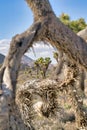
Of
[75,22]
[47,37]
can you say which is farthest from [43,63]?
[47,37]

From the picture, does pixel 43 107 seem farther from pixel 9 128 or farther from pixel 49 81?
pixel 9 128

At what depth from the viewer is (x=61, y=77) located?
12617 millimetres

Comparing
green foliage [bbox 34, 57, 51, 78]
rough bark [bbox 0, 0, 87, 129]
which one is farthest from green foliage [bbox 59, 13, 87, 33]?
rough bark [bbox 0, 0, 87, 129]

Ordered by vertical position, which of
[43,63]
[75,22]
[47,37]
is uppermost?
[75,22]

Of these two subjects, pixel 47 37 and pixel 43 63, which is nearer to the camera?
pixel 47 37

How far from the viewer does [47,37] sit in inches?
321

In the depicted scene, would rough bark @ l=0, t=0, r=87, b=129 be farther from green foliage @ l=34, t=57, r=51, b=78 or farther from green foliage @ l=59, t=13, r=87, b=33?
green foliage @ l=34, t=57, r=51, b=78

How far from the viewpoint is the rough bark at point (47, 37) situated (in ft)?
23.8

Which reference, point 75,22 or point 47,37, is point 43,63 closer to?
point 75,22

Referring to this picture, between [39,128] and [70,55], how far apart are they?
4.39m

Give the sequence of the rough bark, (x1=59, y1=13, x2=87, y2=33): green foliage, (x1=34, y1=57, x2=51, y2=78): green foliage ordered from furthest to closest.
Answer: (x1=34, y1=57, x2=51, y2=78): green foliage, (x1=59, y1=13, x2=87, y2=33): green foliage, the rough bark

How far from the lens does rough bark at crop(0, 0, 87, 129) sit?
7.25 meters

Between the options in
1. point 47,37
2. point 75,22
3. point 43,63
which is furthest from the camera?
point 43,63

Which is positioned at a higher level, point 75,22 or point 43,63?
point 75,22
